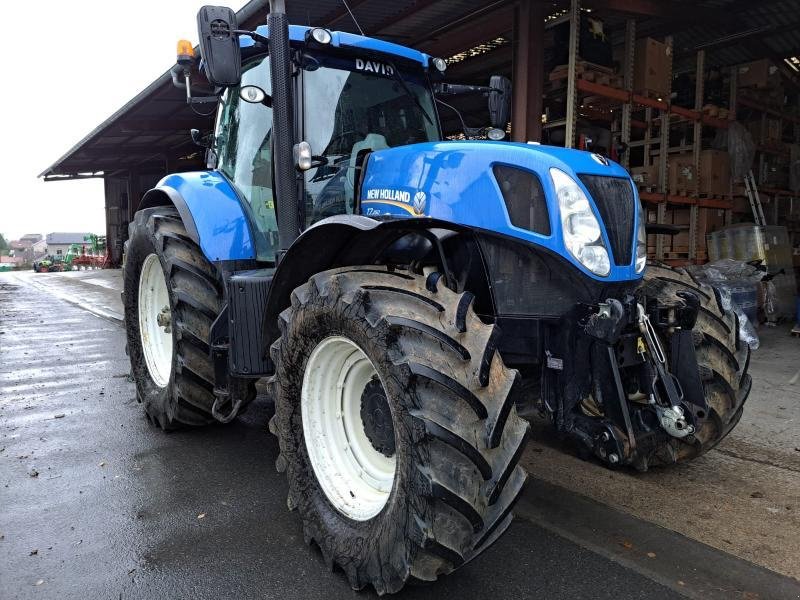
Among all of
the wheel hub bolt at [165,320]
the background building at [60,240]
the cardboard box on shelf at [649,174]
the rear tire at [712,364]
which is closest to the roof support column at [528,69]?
the cardboard box on shelf at [649,174]

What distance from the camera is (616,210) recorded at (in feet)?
8.71

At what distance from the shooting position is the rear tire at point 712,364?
305 centimetres

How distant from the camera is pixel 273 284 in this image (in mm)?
2896

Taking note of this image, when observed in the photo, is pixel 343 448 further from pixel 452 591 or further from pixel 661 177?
pixel 661 177

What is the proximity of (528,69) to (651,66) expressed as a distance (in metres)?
1.70

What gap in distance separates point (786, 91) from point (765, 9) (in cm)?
352

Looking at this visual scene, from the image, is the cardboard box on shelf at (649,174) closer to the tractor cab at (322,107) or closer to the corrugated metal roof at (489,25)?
the corrugated metal roof at (489,25)

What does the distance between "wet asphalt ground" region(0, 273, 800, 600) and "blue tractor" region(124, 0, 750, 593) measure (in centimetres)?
29

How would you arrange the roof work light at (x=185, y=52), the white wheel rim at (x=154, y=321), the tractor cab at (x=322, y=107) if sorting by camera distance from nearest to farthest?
the tractor cab at (x=322, y=107)
the roof work light at (x=185, y=52)
the white wheel rim at (x=154, y=321)

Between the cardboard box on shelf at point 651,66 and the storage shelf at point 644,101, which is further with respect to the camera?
the cardboard box on shelf at point 651,66

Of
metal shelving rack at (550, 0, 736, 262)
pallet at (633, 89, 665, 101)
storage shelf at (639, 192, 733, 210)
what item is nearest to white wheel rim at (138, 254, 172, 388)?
metal shelving rack at (550, 0, 736, 262)

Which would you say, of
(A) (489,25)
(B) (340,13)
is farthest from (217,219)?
(A) (489,25)

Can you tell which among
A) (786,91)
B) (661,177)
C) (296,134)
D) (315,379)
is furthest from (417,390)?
(786,91)

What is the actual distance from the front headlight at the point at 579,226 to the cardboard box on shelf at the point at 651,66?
18.5 ft
